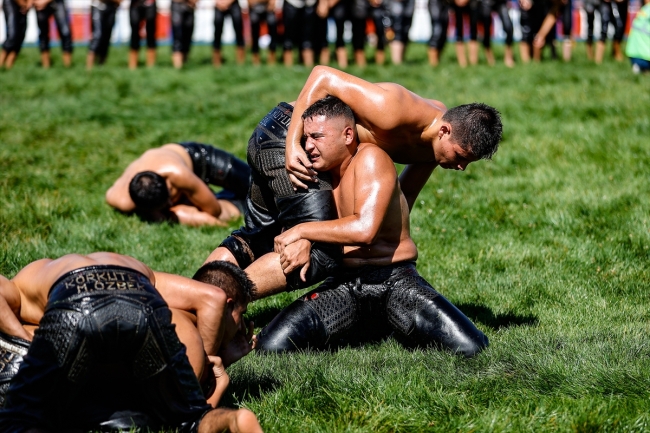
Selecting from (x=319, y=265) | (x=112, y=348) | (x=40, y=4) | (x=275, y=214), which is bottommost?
(x=319, y=265)

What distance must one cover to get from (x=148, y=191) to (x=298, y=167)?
2688 mm

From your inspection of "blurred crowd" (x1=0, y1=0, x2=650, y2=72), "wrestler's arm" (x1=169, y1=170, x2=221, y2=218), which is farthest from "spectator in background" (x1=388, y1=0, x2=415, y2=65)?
"wrestler's arm" (x1=169, y1=170, x2=221, y2=218)

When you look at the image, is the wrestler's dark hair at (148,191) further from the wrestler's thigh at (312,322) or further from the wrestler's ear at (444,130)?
the wrestler's ear at (444,130)

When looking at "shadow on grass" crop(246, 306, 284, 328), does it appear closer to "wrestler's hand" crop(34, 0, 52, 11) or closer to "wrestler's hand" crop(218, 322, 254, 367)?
"wrestler's hand" crop(218, 322, 254, 367)

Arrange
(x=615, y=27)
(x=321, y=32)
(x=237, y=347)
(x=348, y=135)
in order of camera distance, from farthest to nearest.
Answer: (x=615, y=27)
(x=321, y=32)
(x=348, y=135)
(x=237, y=347)

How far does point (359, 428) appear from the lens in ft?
11.2

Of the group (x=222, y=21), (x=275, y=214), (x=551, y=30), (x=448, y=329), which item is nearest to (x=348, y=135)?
(x=275, y=214)

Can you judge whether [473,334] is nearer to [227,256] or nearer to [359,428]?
→ [359,428]

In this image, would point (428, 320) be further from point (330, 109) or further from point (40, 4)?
point (40, 4)

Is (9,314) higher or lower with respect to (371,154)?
lower

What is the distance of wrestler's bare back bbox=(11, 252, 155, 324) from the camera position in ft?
10.6

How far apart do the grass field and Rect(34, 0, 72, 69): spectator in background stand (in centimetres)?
64

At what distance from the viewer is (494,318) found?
5070 millimetres

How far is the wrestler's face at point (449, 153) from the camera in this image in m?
4.68
